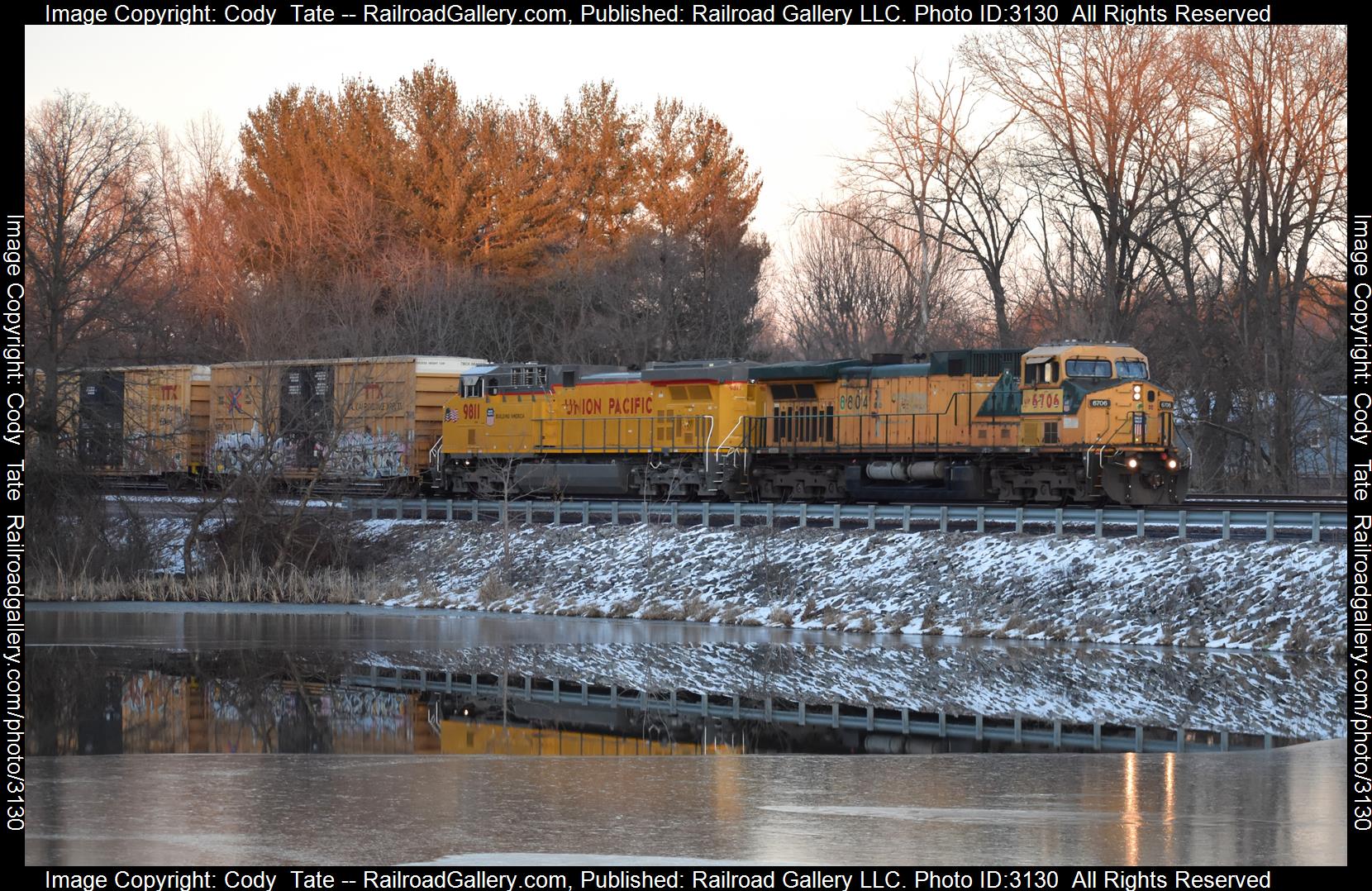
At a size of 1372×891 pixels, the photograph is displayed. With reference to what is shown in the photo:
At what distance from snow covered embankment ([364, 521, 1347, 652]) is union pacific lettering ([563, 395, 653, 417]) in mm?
3406

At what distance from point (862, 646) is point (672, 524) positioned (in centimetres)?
1012

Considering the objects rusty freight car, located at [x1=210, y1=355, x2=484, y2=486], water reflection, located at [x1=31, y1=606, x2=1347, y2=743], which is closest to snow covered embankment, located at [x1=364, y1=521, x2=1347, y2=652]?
water reflection, located at [x1=31, y1=606, x2=1347, y2=743]

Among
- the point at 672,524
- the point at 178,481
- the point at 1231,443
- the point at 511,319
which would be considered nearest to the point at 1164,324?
the point at 1231,443

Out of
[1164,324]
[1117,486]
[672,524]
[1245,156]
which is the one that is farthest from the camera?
[1164,324]

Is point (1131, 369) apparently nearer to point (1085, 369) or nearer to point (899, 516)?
point (1085, 369)

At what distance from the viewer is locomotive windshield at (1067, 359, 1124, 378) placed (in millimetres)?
29312

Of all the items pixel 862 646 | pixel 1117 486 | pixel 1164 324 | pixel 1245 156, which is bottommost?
pixel 862 646

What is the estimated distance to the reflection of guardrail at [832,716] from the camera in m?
14.6

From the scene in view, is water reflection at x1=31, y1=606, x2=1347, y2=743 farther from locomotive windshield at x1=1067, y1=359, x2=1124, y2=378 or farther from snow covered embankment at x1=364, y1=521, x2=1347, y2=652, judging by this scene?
locomotive windshield at x1=1067, y1=359, x2=1124, y2=378

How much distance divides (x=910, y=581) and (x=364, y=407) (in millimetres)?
18298

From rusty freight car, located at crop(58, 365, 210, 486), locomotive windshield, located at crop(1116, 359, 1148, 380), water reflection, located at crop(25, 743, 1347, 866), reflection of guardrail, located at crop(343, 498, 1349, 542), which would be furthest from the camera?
rusty freight car, located at crop(58, 365, 210, 486)

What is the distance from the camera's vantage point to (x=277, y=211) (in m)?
59.5

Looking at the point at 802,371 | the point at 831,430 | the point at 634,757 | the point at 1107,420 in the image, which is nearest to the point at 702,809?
the point at 634,757

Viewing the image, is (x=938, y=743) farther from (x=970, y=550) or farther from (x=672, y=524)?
(x=672, y=524)
